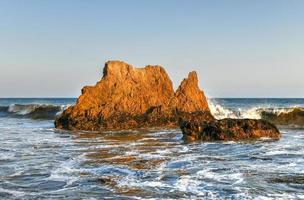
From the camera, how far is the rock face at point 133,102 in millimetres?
36750

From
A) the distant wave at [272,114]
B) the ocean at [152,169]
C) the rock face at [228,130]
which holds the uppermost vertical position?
the distant wave at [272,114]

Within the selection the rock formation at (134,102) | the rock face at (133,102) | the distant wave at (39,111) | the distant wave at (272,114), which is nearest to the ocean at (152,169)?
the rock formation at (134,102)

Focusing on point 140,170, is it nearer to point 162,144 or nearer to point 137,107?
point 162,144

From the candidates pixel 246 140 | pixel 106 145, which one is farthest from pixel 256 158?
pixel 106 145

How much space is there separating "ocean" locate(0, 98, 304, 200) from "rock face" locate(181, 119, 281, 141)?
0.91 metres

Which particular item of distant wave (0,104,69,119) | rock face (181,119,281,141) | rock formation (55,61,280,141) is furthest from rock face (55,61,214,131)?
distant wave (0,104,69,119)

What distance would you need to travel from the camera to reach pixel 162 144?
24.3 meters

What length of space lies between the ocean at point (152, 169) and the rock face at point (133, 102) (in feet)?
35.8

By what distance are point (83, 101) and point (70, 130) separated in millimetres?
3495

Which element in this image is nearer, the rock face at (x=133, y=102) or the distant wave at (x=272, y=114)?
the rock face at (x=133, y=102)

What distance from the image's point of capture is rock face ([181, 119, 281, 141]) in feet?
82.5

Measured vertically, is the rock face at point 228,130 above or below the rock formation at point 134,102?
below

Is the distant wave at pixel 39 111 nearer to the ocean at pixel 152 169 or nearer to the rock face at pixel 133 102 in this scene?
the rock face at pixel 133 102

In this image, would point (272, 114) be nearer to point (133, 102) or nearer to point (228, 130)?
point (133, 102)
